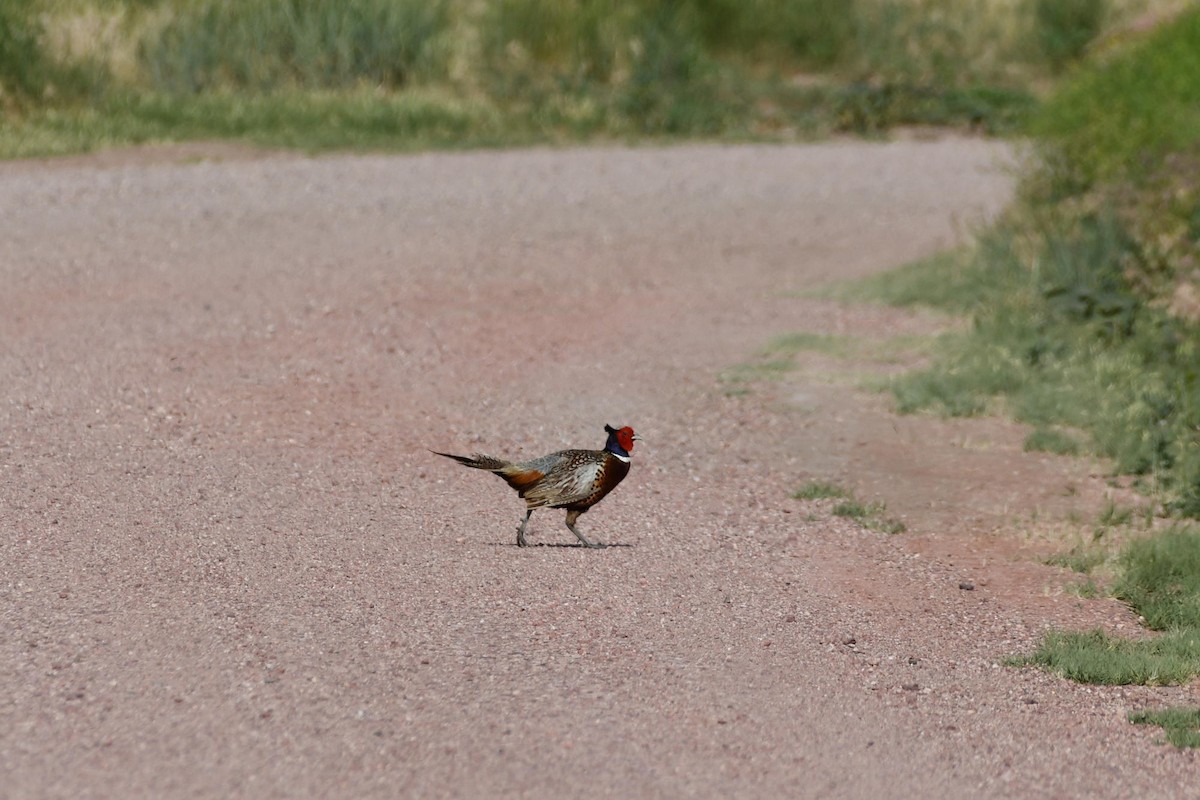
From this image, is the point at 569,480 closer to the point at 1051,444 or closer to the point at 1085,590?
the point at 1085,590

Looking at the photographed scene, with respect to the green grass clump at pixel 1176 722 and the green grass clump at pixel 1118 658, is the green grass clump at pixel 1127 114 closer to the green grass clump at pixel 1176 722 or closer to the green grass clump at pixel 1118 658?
the green grass clump at pixel 1118 658

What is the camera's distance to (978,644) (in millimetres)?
5973

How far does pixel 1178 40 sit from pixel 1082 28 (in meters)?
10.1

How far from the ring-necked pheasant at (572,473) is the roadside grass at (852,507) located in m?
1.61

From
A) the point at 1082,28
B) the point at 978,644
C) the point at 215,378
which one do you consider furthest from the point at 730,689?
the point at 1082,28

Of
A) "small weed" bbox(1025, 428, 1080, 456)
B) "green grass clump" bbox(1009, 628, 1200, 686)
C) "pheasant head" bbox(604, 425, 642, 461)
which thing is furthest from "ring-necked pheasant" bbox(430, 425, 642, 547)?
"small weed" bbox(1025, 428, 1080, 456)

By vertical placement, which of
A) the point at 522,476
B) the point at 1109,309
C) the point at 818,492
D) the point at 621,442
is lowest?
the point at 1109,309

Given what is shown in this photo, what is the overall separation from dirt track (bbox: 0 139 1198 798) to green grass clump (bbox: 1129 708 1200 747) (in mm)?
68

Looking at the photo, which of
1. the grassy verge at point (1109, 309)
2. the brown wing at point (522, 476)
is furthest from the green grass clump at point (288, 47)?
the brown wing at point (522, 476)

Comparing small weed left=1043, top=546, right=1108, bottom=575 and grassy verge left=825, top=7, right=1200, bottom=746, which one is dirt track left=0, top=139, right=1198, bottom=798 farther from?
grassy verge left=825, top=7, right=1200, bottom=746

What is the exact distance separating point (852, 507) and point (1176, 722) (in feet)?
7.69

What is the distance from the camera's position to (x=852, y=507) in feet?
24.5

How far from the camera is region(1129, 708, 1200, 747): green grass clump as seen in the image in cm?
509

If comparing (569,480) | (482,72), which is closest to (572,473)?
(569,480)
